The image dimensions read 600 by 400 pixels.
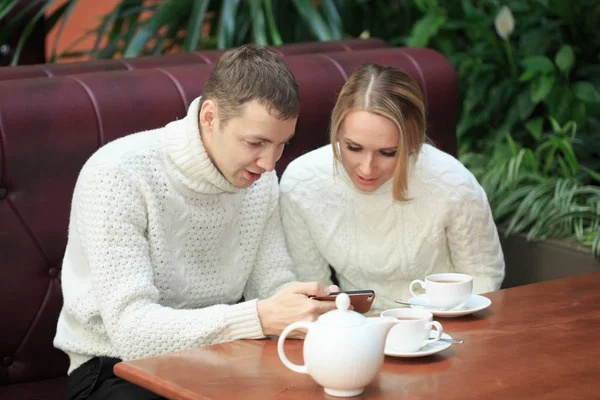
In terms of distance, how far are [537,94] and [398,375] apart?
2.71m

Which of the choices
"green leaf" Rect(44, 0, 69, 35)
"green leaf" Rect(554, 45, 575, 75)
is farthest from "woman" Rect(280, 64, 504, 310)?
"green leaf" Rect(44, 0, 69, 35)

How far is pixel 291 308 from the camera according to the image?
6.14 ft

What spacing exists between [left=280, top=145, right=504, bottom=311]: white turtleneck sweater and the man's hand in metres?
0.59

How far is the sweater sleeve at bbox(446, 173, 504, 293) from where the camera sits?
2434mm

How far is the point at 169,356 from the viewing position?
1643mm

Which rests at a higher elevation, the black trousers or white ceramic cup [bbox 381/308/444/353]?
white ceramic cup [bbox 381/308/444/353]

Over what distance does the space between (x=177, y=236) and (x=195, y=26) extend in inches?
77.0

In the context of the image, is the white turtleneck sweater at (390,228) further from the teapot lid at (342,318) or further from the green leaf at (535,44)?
the green leaf at (535,44)

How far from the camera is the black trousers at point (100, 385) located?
6.40 ft

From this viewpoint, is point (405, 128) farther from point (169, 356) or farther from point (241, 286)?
point (169, 356)

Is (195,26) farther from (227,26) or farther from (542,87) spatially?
(542,87)

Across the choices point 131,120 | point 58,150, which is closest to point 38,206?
point 58,150

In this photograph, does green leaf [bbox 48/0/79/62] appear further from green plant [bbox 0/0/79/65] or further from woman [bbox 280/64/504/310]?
woman [bbox 280/64/504/310]

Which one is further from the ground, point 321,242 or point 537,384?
point 537,384
